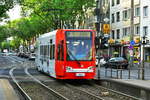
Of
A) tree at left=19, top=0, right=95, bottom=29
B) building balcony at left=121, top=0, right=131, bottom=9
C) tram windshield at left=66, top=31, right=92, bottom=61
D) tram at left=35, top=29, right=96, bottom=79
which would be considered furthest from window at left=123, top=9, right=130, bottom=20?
tram windshield at left=66, top=31, right=92, bottom=61

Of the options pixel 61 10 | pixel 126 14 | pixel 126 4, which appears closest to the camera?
pixel 61 10

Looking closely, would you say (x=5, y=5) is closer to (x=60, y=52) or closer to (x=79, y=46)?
(x=60, y=52)

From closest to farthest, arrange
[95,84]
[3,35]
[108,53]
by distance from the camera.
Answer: [95,84] < [108,53] < [3,35]

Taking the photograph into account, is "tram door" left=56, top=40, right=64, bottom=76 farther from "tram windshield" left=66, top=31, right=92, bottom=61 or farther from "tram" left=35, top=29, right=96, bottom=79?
"tram windshield" left=66, top=31, right=92, bottom=61

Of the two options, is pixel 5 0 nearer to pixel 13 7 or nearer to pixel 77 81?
pixel 13 7

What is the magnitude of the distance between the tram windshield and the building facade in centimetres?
2754

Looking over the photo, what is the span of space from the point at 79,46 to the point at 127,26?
128 feet

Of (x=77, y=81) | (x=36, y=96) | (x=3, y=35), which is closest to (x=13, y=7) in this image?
(x=77, y=81)

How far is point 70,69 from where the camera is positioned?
2261 cm

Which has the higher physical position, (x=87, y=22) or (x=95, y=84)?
(x=87, y=22)

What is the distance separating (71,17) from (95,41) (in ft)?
118

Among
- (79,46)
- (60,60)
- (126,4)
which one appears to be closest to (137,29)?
(126,4)

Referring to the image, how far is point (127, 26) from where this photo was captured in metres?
60.8

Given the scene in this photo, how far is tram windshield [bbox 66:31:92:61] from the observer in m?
22.6
